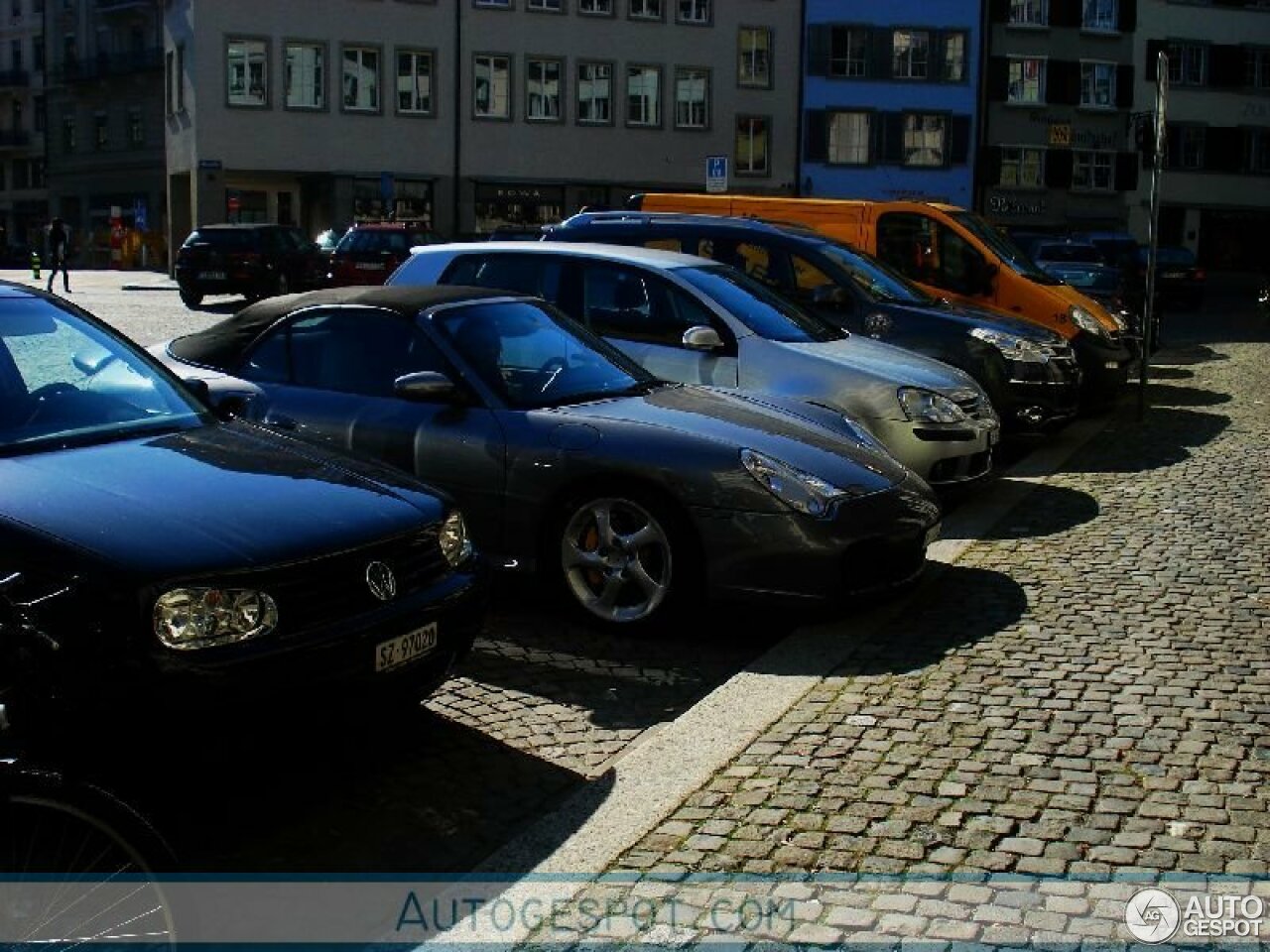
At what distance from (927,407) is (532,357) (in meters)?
3.13

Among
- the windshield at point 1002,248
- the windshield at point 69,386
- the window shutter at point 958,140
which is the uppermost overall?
the window shutter at point 958,140

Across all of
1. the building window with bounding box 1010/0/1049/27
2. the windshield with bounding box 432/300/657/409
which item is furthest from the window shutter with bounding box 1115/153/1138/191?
the windshield with bounding box 432/300/657/409

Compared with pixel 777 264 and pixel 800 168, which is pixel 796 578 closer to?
pixel 777 264

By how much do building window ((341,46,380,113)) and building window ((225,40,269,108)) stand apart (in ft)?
7.85

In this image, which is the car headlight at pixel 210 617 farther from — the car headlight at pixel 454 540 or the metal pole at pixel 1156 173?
the metal pole at pixel 1156 173

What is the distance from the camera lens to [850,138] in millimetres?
56844

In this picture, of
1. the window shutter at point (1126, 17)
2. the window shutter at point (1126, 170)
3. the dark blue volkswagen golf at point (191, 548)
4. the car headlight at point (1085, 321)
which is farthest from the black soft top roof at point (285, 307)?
the window shutter at point (1126, 17)

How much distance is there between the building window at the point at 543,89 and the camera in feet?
173

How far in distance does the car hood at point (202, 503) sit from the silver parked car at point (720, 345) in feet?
14.8

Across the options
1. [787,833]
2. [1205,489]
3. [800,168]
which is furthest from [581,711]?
[800,168]

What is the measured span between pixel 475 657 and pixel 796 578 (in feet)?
4.49

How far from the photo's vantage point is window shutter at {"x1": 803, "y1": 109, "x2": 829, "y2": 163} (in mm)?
56344

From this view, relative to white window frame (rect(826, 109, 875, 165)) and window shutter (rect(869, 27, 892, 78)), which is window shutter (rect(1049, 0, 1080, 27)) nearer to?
window shutter (rect(869, 27, 892, 78))

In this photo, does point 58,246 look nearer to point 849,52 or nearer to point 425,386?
point 849,52
